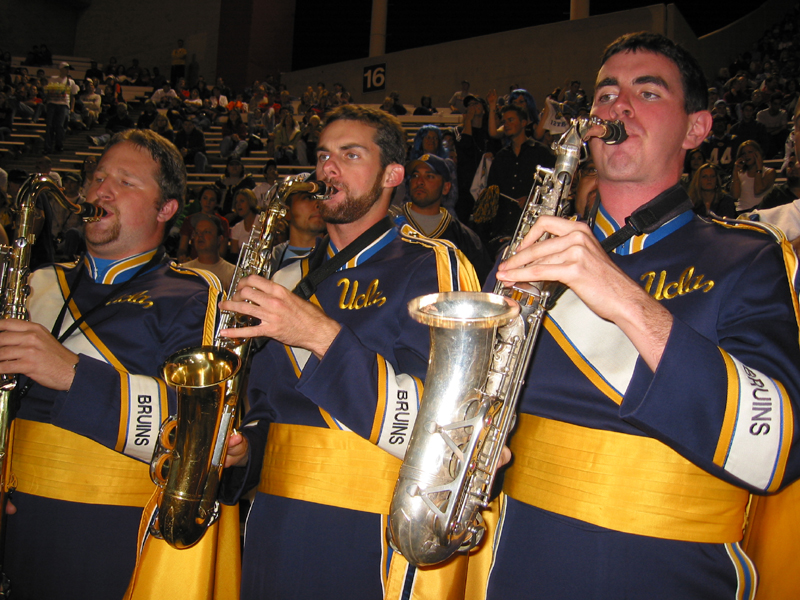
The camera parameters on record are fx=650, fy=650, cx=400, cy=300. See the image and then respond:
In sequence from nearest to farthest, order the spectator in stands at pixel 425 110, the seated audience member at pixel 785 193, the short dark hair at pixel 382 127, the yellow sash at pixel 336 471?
the yellow sash at pixel 336 471
the short dark hair at pixel 382 127
the seated audience member at pixel 785 193
the spectator in stands at pixel 425 110

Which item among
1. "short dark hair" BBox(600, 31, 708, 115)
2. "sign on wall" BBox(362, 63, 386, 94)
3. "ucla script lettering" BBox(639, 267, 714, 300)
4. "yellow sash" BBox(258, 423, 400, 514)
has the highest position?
"sign on wall" BBox(362, 63, 386, 94)

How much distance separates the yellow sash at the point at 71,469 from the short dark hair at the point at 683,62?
2369 mm

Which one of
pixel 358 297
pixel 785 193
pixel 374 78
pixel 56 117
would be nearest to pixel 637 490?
pixel 358 297

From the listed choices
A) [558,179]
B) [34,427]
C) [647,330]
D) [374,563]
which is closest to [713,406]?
[647,330]

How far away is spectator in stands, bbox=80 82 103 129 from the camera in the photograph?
67.2ft

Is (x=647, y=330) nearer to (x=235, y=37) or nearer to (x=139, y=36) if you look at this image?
(x=235, y=37)

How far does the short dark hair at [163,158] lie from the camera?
3010mm

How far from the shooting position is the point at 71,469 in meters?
2.43

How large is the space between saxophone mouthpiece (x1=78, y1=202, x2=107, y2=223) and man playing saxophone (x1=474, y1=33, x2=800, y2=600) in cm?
188

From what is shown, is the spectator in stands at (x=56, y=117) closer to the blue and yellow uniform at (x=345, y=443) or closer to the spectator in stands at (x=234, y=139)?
the spectator in stands at (x=234, y=139)

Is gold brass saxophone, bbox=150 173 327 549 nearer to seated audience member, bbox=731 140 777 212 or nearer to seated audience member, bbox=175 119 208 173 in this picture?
seated audience member, bbox=731 140 777 212

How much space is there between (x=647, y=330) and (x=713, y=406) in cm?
24

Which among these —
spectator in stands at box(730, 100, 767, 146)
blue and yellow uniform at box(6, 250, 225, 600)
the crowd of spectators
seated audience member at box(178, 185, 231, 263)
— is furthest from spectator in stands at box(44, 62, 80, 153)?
blue and yellow uniform at box(6, 250, 225, 600)

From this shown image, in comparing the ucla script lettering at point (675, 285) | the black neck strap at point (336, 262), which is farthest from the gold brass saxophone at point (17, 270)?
the ucla script lettering at point (675, 285)
